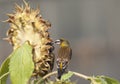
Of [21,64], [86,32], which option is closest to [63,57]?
[21,64]

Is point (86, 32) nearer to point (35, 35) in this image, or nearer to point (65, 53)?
point (65, 53)

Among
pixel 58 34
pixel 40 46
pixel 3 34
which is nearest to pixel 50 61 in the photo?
pixel 40 46

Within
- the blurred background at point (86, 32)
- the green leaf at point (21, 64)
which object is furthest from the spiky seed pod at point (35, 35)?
the blurred background at point (86, 32)

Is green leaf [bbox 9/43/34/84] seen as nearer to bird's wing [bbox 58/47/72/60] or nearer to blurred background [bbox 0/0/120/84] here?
bird's wing [bbox 58/47/72/60]

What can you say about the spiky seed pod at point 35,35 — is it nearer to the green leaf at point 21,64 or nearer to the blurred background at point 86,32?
the green leaf at point 21,64

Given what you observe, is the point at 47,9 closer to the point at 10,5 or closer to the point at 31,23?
the point at 10,5

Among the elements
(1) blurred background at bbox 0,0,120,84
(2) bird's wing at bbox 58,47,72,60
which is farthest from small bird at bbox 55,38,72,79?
(1) blurred background at bbox 0,0,120,84

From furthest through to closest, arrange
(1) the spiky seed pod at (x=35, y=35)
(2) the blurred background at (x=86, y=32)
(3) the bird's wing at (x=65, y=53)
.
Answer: (2) the blurred background at (x=86, y=32)
(3) the bird's wing at (x=65, y=53)
(1) the spiky seed pod at (x=35, y=35)
